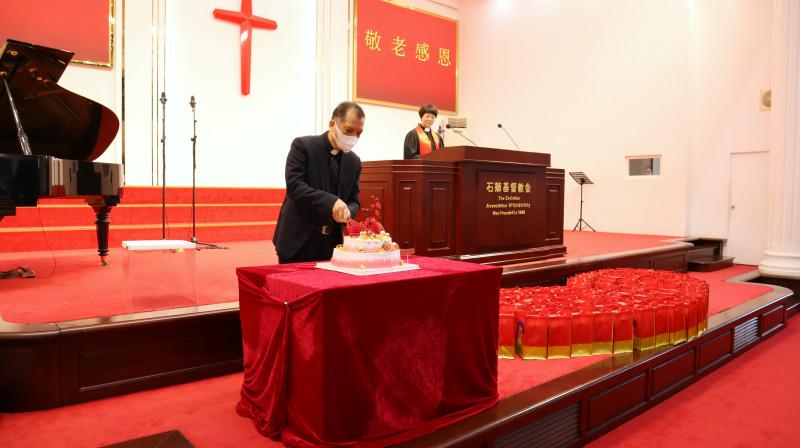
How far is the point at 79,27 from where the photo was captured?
7.01 meters

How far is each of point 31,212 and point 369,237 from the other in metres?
4.84

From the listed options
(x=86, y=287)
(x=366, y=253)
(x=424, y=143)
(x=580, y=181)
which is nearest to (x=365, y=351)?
(x=366, y=253)

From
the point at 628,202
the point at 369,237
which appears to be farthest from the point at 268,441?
the point at 628,202

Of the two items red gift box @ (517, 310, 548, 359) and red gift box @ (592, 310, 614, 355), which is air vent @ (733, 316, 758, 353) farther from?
red gift box @ (517, 310, 548, 359)

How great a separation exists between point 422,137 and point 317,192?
348cm

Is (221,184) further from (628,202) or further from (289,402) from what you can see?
(289,402)

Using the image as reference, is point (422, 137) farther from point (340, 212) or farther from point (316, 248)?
point (340, 212)

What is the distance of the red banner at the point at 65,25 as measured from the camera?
6629 mm

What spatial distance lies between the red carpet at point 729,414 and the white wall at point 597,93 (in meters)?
4.99

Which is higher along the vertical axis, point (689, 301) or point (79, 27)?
point (79, 27)

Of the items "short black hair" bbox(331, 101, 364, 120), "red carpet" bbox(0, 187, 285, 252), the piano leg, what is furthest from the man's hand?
"red carpet" bbox(0, 187, 285, 252)

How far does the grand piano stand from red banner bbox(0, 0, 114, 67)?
11.1 ft

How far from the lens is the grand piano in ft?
9.36

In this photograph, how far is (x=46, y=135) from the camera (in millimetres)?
3781
